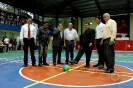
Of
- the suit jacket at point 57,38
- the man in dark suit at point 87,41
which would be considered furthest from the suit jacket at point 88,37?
the suit jacket at point 57,38

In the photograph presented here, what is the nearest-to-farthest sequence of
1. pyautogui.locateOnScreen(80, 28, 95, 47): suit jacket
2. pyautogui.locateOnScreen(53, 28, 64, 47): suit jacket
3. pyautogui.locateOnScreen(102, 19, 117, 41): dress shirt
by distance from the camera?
1. pyautogui.locateOnScreen(102, 19, 117, 41): dress shirt
2. pyautogui.locateOnScreen(80, 28, 95, 47): suit jacket
3. pyautogui.locateOnScreen(53, 28, 64, 47): suit jacket

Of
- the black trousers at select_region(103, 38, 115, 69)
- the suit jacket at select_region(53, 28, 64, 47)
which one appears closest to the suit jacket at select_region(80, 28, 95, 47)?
the suit jacket at select_region(53, 28, 64, 47)

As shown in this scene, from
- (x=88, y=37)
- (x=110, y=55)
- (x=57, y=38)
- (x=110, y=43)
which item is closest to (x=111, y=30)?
(x=110, y=43)

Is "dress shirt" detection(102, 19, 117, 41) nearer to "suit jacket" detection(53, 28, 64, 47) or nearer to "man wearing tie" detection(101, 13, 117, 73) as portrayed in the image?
"man wearing tie" detection(101, 13, 117, 73)

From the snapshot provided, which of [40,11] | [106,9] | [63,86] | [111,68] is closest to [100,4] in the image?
[106,9]

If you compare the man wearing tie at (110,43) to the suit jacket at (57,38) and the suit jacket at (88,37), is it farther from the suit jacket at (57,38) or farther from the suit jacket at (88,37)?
the suit jacket at (57,38)

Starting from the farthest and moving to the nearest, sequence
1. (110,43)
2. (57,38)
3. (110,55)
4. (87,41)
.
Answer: (57,38)
(87,41)
(110,55)
(110,43)

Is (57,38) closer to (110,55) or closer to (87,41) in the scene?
(87,41)

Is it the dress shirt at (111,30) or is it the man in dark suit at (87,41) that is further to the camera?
the man in dark suit at (87,41)

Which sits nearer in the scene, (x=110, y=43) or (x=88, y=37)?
(x=110, y=43)

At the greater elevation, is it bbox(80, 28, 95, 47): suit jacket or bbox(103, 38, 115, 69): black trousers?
bbox(80, 28, 95, 47): suit jacket

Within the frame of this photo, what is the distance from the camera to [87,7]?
1042 inches

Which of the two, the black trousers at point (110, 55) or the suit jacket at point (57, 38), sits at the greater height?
the suit jacket at point (57, 38)

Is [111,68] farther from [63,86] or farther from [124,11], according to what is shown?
[124,11]
